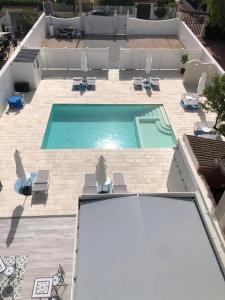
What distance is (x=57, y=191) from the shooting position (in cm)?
1353

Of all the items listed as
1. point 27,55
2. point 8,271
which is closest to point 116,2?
point 27,55

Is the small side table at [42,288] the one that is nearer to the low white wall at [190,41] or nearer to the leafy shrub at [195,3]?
the low white wall at [190,41]

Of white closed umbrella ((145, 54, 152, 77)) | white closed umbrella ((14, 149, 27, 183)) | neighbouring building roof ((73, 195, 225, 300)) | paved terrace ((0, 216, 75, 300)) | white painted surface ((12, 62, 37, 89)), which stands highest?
white closed umbrella ((145, 54, 152, 77))

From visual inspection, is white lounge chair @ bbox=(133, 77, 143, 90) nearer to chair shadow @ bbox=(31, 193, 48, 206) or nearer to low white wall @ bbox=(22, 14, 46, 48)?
low white wall @ bbox=(22, 14, 46, 48)

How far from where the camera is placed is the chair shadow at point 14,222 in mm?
11461

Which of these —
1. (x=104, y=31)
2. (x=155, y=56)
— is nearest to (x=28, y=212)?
(x=155, y=56)

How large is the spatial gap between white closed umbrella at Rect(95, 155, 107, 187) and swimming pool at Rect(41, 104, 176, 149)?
473 cm

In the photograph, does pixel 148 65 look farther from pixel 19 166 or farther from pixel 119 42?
pixel 19 166

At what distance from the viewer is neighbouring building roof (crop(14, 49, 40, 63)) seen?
2050 centimetres

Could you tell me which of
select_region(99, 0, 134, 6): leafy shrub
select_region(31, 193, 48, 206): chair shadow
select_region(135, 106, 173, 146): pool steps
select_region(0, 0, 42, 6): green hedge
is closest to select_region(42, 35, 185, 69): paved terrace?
select_region(99, 0, 134, 6): leafy shrub

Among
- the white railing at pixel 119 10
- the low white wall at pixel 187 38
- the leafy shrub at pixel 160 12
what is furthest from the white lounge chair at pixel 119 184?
the leafy shrub at pixel 160 12

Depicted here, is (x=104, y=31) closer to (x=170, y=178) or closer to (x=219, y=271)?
(x=170, y=178)

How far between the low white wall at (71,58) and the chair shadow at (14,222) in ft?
48.6

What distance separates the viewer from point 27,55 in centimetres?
2119
